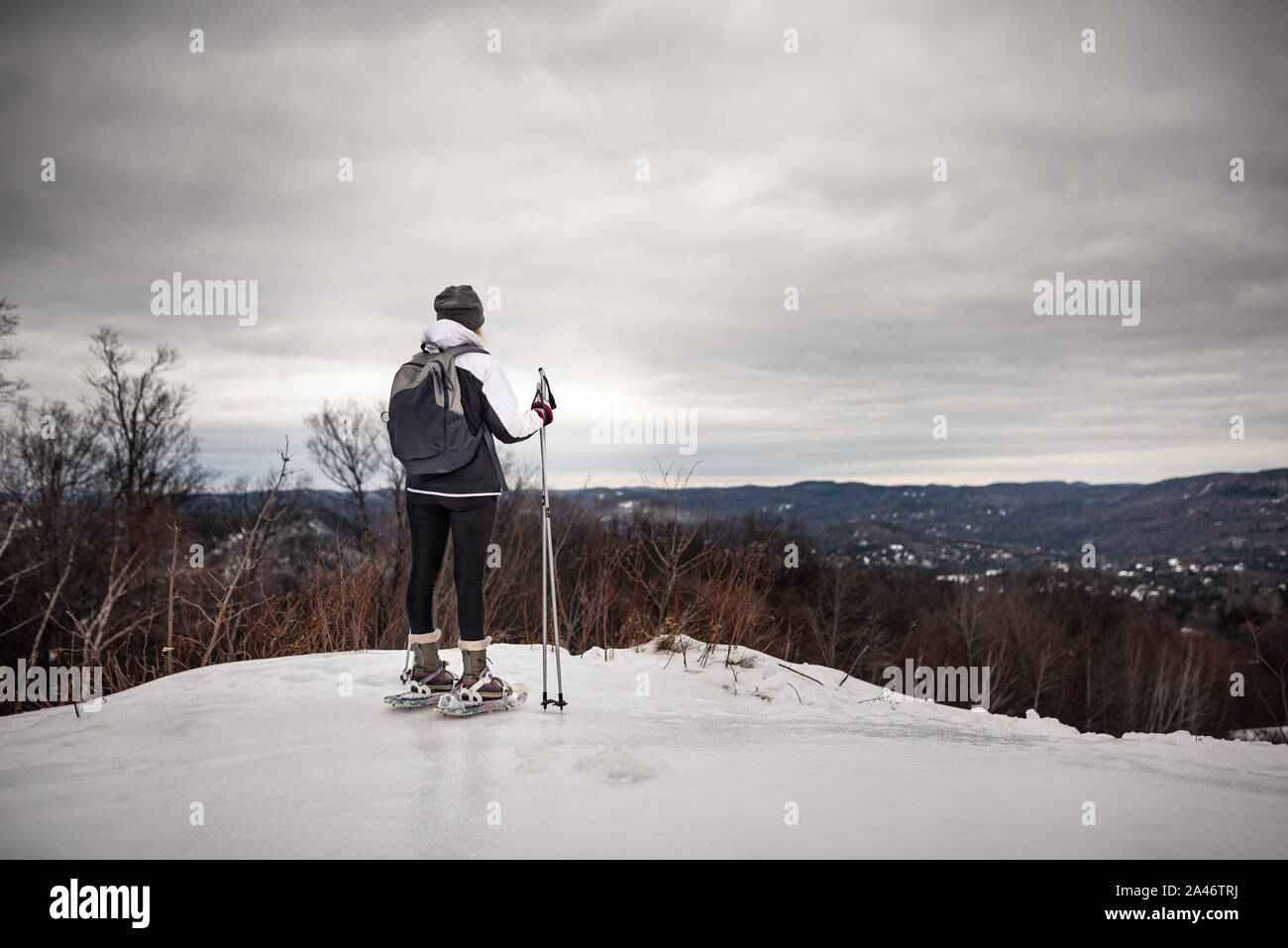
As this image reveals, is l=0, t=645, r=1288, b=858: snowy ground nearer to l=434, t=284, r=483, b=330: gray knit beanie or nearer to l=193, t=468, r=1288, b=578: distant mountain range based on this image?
l=434, t=284, r=483, b=330: gray knit beanie

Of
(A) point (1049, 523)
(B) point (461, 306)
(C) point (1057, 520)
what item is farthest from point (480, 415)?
(C) point (1057, 520)

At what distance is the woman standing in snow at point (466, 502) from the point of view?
384 cm

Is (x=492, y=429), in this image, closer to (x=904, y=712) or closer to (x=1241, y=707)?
(x=904, y=712)

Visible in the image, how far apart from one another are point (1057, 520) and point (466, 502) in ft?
463

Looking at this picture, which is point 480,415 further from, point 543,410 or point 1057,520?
point 1057,520

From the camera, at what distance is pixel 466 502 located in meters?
3.85

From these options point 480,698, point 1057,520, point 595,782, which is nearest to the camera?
point 595,782

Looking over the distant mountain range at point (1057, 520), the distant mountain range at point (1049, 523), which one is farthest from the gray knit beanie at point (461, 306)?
the distant mountain range at point (1057, 520)

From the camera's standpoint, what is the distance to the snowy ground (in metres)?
2.34

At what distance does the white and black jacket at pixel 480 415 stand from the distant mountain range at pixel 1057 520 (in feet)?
172

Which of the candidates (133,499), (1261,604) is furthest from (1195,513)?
(133,499)

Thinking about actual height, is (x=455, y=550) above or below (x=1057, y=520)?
above

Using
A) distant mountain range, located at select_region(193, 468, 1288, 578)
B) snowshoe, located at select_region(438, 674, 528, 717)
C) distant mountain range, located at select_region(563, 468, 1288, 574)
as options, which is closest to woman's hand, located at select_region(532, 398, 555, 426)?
snowshoe, located at select_region(438, 674, 528, 717)
